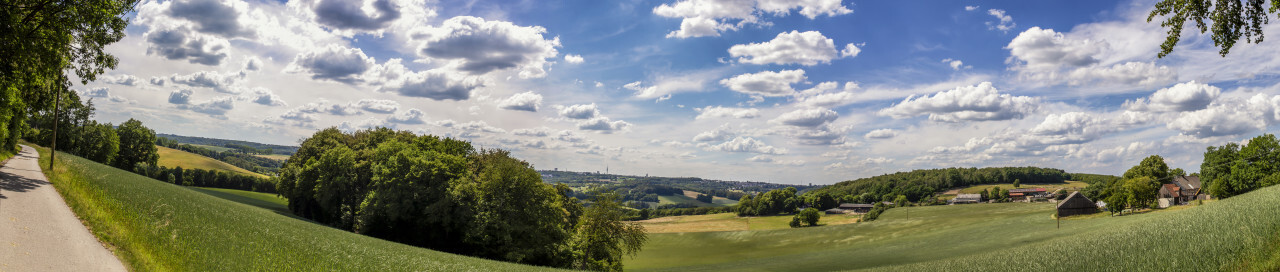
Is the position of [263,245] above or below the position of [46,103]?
below

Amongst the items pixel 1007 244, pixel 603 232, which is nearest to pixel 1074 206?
pixel 1007 244

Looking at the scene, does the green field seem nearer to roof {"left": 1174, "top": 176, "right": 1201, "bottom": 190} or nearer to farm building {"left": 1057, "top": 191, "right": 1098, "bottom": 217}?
farm building {"left": 1057, "top": 191, "right": 1098, "bottom": 217}

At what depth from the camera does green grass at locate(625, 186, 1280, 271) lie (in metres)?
13.9

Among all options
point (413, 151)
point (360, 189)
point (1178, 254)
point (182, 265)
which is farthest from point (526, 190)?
point (1178, 254)

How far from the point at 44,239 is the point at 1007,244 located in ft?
201

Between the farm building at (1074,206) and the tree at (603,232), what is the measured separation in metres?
67.0

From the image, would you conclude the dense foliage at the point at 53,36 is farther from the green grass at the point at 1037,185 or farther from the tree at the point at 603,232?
the green grass at the point at 1037,185

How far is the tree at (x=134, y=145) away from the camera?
81312 mm

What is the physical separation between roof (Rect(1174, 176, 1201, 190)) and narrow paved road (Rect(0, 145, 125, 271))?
13931cm

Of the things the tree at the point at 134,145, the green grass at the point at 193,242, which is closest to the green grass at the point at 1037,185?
the green grass at the point at 193,242

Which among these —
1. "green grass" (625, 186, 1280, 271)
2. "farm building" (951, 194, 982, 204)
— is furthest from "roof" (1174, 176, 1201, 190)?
"farm building" (951, 194, 982, 204)

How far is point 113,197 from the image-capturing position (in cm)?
1961

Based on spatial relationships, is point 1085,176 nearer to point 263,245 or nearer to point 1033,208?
point 1033,208

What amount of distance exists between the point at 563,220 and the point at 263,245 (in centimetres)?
2909
